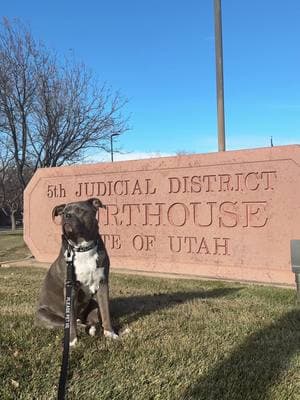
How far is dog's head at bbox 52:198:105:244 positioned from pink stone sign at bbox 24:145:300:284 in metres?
5.08

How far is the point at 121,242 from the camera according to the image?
1098cm

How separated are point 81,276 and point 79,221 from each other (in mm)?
511

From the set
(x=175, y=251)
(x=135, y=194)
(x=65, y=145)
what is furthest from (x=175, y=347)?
(x=65, y=145)

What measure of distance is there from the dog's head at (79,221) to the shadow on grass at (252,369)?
4.97 feet

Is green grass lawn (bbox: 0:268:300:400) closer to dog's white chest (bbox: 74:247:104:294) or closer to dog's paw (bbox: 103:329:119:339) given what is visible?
dog's paw (bbox: 103:329:119:339)

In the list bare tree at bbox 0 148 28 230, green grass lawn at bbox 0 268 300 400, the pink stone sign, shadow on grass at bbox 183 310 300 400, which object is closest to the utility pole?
the pink stone sign

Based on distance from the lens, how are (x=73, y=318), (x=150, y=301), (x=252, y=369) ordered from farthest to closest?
(x=150, y=301), (x=73, y=318), (x=252, y=369)


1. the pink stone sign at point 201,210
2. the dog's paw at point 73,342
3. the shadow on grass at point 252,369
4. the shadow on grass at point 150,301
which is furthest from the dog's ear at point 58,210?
the pink stone sign at point 201,210

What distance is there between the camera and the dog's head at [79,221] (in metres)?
4.33

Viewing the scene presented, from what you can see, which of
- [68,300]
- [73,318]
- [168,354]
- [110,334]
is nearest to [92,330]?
[110,334]

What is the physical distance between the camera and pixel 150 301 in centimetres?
655

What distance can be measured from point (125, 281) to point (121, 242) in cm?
225

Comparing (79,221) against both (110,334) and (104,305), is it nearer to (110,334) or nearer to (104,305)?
(104,305)

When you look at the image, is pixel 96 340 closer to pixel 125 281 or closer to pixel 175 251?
pixel 125 281
